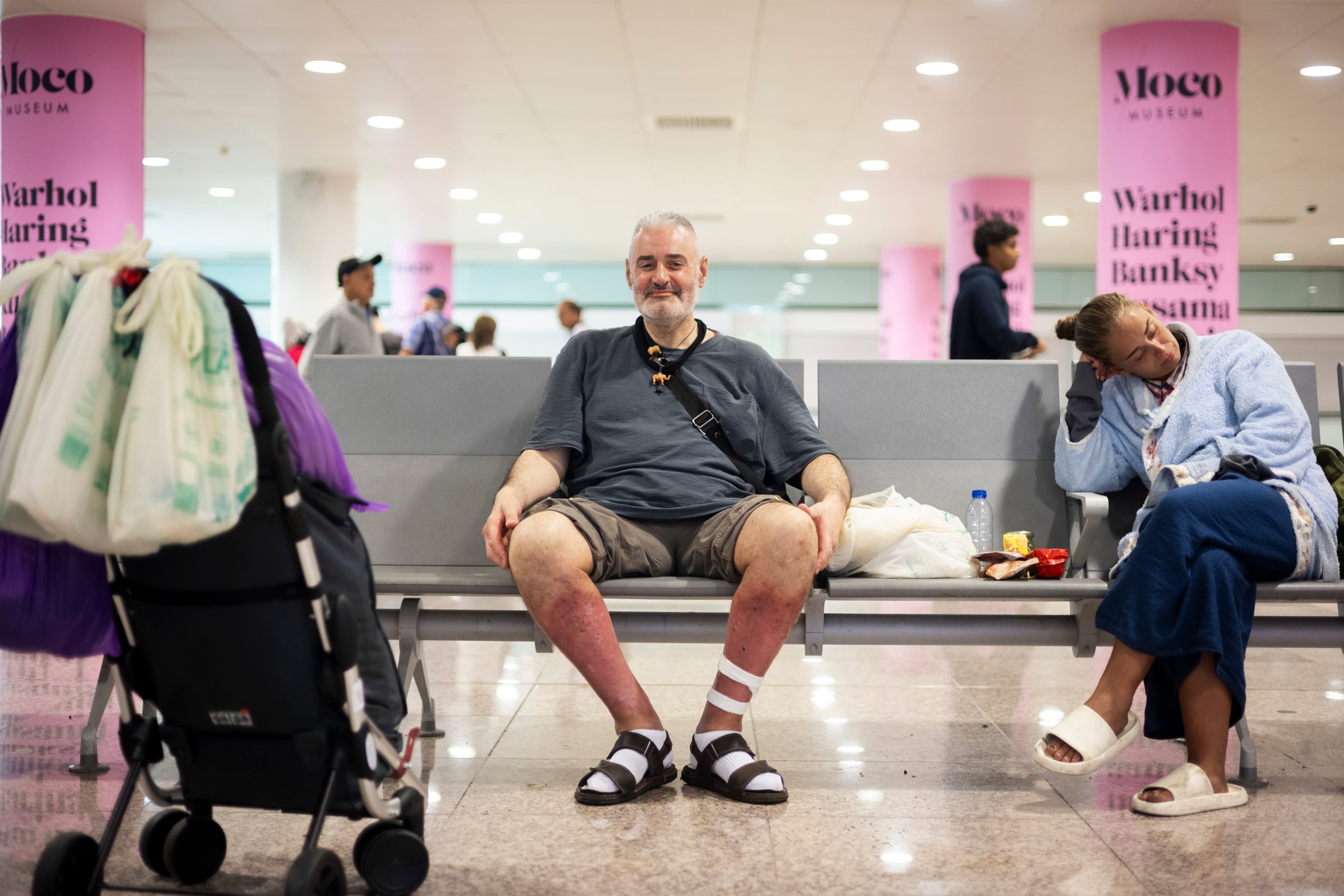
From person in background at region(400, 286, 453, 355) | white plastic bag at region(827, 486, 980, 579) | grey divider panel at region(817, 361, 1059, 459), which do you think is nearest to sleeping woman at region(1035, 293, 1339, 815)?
grey divider panel at region(817, 361, 1059, 459)

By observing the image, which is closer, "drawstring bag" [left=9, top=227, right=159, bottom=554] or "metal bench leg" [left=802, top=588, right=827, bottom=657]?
"drawstring bag" [left=9, top=227, right=159, bottom=554]

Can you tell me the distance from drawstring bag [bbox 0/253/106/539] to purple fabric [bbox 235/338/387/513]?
0.28 meters

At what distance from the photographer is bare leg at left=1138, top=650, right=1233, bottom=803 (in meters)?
2.58

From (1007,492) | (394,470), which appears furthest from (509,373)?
(1007,492)

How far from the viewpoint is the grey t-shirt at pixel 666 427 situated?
295 cm

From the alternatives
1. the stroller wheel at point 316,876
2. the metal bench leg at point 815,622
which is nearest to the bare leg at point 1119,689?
the metal bench leg at point 815,622

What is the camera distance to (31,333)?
1.74m

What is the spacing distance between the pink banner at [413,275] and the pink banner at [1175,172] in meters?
12.6

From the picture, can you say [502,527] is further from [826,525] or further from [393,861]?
[393,861]

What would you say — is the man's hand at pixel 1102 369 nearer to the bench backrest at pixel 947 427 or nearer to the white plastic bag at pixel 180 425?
the bench backrest at pixel 947 427

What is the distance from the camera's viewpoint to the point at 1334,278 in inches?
811

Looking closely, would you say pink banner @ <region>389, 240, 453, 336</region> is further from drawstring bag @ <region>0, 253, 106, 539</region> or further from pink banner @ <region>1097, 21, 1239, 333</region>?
drawstring bag @ <region>0, 253, 106, 539</region>

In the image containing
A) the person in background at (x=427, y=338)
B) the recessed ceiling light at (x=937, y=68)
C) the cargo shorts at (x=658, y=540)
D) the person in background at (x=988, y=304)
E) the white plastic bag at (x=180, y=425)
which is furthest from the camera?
the person in background at (x=427, y=338)

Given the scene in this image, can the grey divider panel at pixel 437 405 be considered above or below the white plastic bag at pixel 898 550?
above
